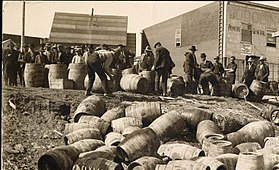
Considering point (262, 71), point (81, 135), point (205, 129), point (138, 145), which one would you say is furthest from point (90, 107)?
point (262, 71)

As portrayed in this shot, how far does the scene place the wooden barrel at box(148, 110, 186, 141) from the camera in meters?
4.23

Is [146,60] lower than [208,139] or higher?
higher

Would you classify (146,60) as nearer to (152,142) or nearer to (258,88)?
(152,142)

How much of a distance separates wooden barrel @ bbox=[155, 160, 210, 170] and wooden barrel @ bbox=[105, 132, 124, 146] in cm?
60

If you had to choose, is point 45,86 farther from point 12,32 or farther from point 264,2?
point 264,2

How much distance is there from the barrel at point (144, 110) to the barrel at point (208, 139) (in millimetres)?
549

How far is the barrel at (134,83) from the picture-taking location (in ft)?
13.6

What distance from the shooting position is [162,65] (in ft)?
13.5

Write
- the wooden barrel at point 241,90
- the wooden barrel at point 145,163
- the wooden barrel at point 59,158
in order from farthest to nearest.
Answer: the wooden barrel at point 241,90, the wooden barrel at point 59,158, the wooden barrel at point 145,163

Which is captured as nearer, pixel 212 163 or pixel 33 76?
pixel 212 163

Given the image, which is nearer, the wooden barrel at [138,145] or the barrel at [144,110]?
the wooden barrel at [138,145]

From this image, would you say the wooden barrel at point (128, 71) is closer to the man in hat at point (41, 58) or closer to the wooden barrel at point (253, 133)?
the man in hat at point (41, 58)

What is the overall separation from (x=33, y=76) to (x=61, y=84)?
324 millimetres

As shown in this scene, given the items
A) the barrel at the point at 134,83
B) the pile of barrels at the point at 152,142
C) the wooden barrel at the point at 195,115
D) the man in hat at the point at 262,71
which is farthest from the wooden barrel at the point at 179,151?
the man in hat at the point at 262,71
